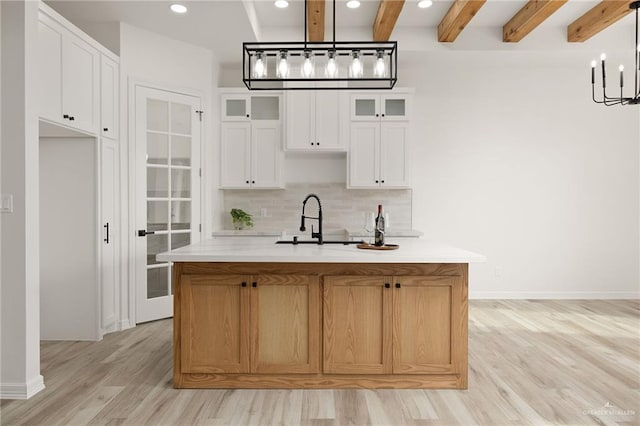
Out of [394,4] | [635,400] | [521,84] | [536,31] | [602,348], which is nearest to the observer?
[635,400]

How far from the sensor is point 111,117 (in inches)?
168

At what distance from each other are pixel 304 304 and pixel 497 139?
159 inches

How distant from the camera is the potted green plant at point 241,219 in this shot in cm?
554

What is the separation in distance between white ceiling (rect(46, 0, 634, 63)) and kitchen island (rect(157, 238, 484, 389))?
8.08ft

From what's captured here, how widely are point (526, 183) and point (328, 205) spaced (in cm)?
250

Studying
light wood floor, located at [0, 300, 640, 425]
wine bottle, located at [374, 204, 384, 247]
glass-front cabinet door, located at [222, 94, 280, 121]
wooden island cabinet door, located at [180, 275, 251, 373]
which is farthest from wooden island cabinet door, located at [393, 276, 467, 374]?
glass-front cabinet door, located at [222, 94, 280, 121]

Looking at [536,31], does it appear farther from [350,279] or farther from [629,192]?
[350,279]

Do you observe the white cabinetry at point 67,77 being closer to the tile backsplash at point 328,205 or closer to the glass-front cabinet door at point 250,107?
the glass-front cabinet door at point 250,107

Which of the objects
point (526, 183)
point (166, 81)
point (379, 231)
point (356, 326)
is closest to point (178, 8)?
point (166, 81)

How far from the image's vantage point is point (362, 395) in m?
2.86

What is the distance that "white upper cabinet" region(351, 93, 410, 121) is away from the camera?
17.9ft

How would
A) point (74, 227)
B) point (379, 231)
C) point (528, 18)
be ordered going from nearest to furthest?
1. point (379, 231)
2. point (74, 227)
3. point (528, 18)

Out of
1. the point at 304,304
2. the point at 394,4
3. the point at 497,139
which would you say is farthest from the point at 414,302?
the point at 497,139

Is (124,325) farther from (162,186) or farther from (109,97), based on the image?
(109,97)
